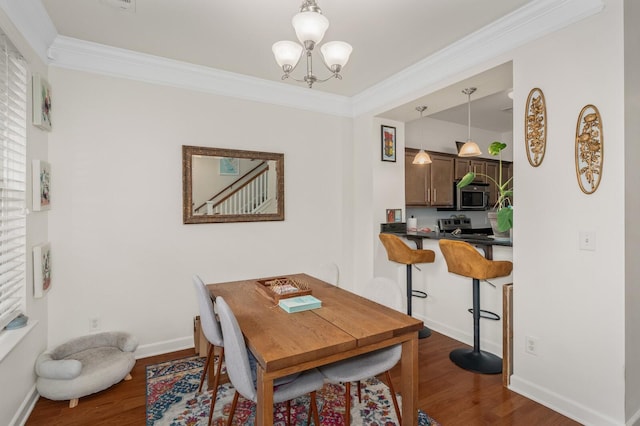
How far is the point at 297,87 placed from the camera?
355 cm

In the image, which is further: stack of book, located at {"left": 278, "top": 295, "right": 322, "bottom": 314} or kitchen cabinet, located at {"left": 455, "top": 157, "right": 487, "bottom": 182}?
→ kitchen cabinet, located at {"left": 455, "top": 157, "right": 487, "bottom": 182}

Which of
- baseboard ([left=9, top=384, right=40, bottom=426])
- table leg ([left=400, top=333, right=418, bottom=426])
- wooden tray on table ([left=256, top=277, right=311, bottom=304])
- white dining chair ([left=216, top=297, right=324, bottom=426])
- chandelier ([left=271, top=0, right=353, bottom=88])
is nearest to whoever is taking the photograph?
white dining chair ([left=216, top=297, right=324, bottom=426])

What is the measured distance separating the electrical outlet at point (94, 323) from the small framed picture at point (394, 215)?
289 cm

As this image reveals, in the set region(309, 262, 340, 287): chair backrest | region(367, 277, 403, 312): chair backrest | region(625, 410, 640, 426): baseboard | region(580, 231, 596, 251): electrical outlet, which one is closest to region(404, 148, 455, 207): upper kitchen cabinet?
region(309, 262, 340, 287): chair backrest

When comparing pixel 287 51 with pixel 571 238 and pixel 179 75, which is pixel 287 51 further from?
pixel 571 238

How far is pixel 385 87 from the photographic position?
3430 mm

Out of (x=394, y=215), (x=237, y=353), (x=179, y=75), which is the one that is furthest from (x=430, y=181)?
(x=237, y=353)

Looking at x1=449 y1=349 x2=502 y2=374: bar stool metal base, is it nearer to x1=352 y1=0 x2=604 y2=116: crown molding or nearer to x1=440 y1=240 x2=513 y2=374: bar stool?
x1=440 y1=240 x2=513 y2=374: bar stool

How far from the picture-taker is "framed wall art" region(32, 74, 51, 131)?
2.23 metres

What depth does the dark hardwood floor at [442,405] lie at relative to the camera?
2027 millimetres

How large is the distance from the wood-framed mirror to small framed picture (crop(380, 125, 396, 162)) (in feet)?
3.78

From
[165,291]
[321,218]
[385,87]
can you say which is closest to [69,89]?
[165,291]

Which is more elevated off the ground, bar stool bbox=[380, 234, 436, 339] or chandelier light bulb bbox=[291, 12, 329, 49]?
chandelier light bulb bbox=[291, 12, 329, 49]

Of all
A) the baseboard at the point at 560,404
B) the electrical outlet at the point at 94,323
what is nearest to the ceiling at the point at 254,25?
the electrical outlet at the point at 94,323
